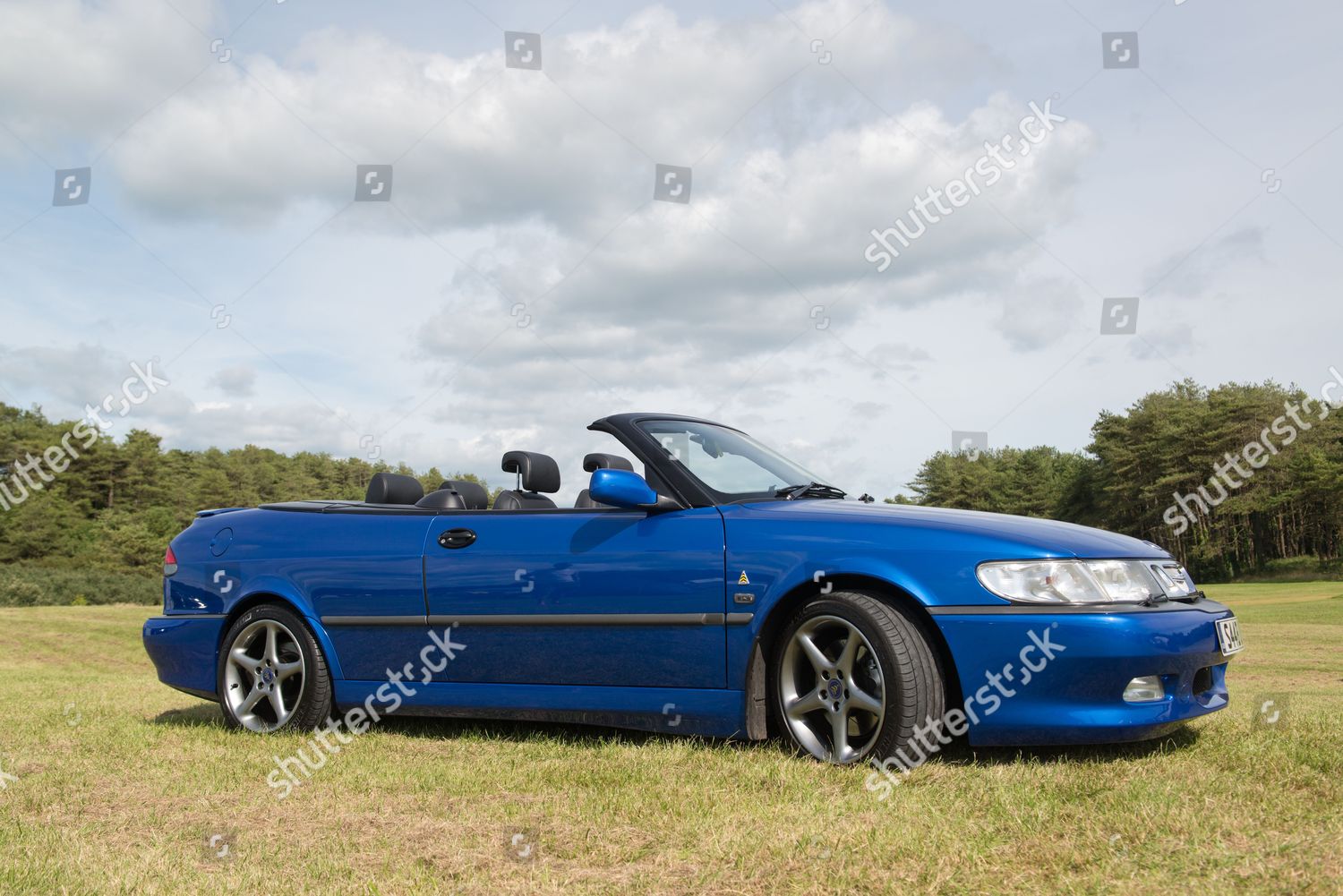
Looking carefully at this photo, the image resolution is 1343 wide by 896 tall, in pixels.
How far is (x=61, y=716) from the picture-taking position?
656cm

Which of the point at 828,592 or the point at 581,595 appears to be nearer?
the point at 828,592

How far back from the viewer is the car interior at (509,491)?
17.6 ft

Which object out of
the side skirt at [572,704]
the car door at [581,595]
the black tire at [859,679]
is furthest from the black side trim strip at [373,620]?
the black tire at [859,679]

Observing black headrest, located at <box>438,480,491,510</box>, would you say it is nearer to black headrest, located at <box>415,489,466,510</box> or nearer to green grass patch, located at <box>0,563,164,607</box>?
black headrest, located at <box>415,489,466,510</box>

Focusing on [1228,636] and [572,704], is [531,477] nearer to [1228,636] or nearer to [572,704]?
[572,704]

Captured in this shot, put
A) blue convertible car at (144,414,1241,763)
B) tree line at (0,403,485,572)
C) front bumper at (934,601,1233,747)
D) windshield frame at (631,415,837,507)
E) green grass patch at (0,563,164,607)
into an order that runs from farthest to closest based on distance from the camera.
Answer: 1. tree line at (0,403,485,572)
2. green grass patch at (0,563,164,607)
3. windshield frame at (631,415,837,507)
4. blue convertible car at (144,414,1241,763)
5. front bumper at (934,601,1233,747)

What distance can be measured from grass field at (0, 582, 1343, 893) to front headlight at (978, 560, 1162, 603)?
0.60 meters

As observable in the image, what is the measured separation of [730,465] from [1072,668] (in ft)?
5.96

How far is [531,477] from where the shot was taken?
5.58 m

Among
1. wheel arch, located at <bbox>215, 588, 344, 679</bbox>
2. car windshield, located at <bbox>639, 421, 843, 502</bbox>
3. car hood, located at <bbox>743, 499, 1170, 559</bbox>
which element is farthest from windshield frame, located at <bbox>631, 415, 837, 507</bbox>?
wheel arch, located at <bbox>215, 588, 344, 679</bbox>

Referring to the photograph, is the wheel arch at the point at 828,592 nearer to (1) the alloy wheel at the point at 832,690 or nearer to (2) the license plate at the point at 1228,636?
(1) the alloy wheel at the point at 832,690

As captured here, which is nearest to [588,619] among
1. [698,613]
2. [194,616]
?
[698,613]

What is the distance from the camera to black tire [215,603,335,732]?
534cm

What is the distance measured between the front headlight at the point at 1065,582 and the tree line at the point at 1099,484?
5572cm
